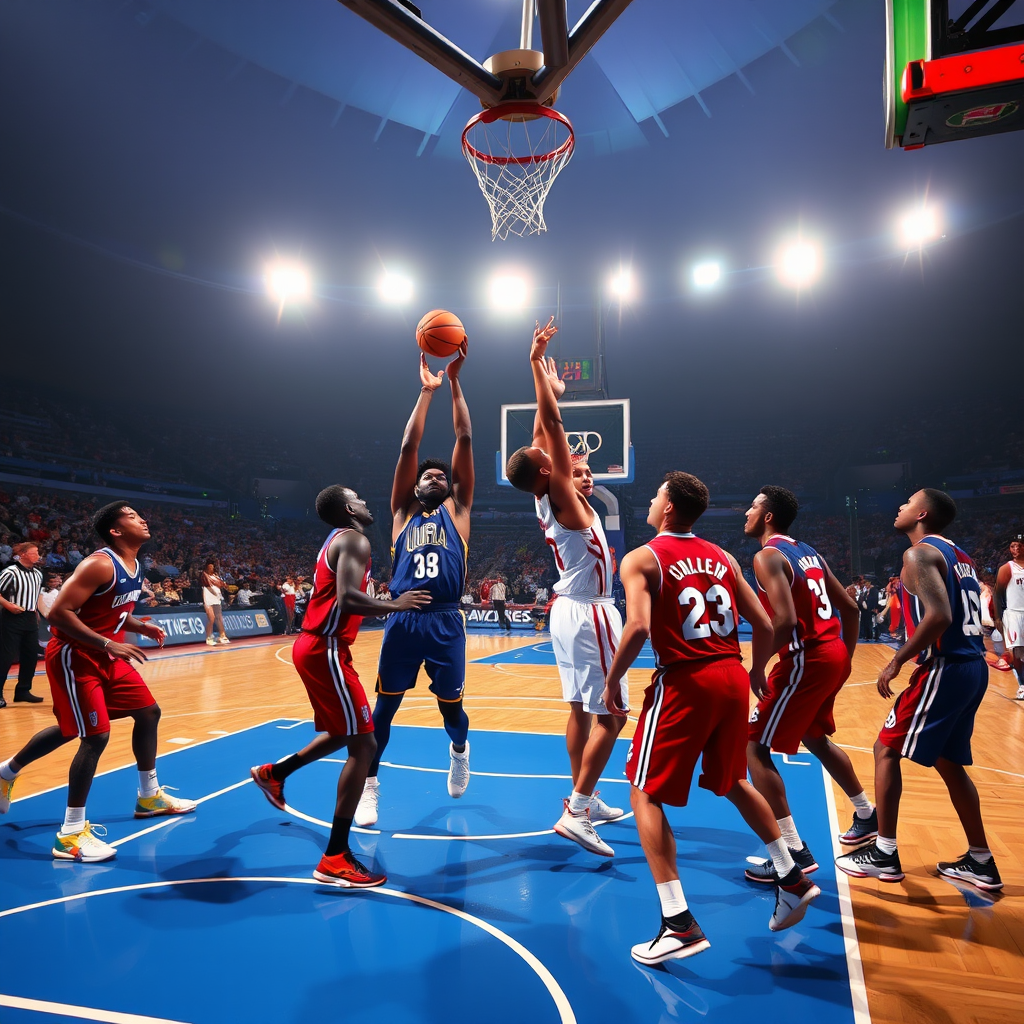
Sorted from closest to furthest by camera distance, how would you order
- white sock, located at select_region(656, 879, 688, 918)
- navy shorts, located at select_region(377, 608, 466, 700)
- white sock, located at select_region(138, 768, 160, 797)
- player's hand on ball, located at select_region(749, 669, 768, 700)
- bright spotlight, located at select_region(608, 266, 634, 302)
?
white sock, located at select_region(656, 879, 688, 918) → player's hand on ball, located at select_region(749, 669, 768, 700) → navy shorts, located at select_region(377, 608, 466, 700) → white sock, located at select_region(138, 768, 160, 797) → bright spotlight, located at select_region(608, 266, 634, 302)

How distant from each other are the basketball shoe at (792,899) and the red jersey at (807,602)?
110 cm

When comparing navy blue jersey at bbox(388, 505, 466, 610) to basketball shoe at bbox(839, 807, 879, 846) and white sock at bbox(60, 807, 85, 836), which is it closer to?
white sock at bbox(60, 807, 85, 836)

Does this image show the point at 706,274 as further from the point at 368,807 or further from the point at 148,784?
the point at 148,784

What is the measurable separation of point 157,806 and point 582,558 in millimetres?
3173

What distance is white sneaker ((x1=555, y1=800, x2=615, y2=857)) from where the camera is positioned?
3.60m

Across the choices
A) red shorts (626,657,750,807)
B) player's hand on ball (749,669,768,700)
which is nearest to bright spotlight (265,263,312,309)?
player's hand on ball (749,669,768,700)

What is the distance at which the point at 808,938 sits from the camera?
2816 millimetres

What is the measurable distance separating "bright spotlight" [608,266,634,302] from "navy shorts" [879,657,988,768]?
21424mm

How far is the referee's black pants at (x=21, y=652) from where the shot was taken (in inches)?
319

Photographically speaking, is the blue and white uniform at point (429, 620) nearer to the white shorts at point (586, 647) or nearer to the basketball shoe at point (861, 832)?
the white shorts at point (586, 647)

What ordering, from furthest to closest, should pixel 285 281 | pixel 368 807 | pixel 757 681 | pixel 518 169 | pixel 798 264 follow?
pixel 285 281 < pixel 798 264 < pixel 518 169 < pixel 368 807 < pixel 757 681

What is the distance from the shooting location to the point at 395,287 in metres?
23.6

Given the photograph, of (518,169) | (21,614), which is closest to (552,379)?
(518,169)

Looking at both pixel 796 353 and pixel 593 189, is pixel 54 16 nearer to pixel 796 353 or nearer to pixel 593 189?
pixel 593 189
